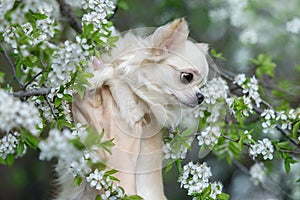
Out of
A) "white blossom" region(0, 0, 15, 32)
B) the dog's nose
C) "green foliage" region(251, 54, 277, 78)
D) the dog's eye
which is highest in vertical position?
"white blossom" region(0, 0, 15, 32)

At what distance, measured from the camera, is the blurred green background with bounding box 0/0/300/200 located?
3697 mm

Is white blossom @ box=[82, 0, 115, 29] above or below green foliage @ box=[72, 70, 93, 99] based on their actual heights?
above

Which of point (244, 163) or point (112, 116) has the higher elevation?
point (112, 116)

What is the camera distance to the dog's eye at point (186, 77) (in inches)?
80.7

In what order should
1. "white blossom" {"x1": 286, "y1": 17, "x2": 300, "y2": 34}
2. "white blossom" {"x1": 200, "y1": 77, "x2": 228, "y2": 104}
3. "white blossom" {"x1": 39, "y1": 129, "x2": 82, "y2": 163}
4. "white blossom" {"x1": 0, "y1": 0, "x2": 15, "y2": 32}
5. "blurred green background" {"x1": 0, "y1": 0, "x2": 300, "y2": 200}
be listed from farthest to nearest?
"blurred green background" {"x1": 0, "y1": 0, "x2": 300, "y2": 200}
"white blossom" {"x1": 286, "y1": 17, "x2": 300, "y2": 34}
"white blossom" {"x1": 200, "y1": 77, "x2": 228, "y2": 104}
"white blossom" {"x1": 0, "y1": 0, "x2": 15, "y2": 32}
"white blossom" {"x1": 39, "y1": 129, "x2": 82, "y2": 163}

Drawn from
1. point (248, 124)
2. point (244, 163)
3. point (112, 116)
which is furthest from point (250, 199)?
point (112, 116)

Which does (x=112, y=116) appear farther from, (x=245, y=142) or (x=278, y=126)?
(x=278, y=126)

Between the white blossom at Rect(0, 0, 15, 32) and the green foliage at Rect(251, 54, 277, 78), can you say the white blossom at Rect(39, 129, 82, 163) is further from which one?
the green foliage at Rect(251, 54, 277, 78)

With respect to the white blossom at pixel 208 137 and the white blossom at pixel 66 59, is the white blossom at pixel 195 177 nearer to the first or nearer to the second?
the white blossom at pixel 208 137

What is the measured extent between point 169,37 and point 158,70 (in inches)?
4.8

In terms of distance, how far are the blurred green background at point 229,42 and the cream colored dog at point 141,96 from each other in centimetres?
120

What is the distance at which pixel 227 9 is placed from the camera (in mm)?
3910

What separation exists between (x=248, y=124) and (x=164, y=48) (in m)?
1.06

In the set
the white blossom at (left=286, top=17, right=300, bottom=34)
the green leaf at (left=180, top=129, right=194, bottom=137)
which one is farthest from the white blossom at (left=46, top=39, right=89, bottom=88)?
the white blossom at (left=286, top=17, right=300, bottom=34)
